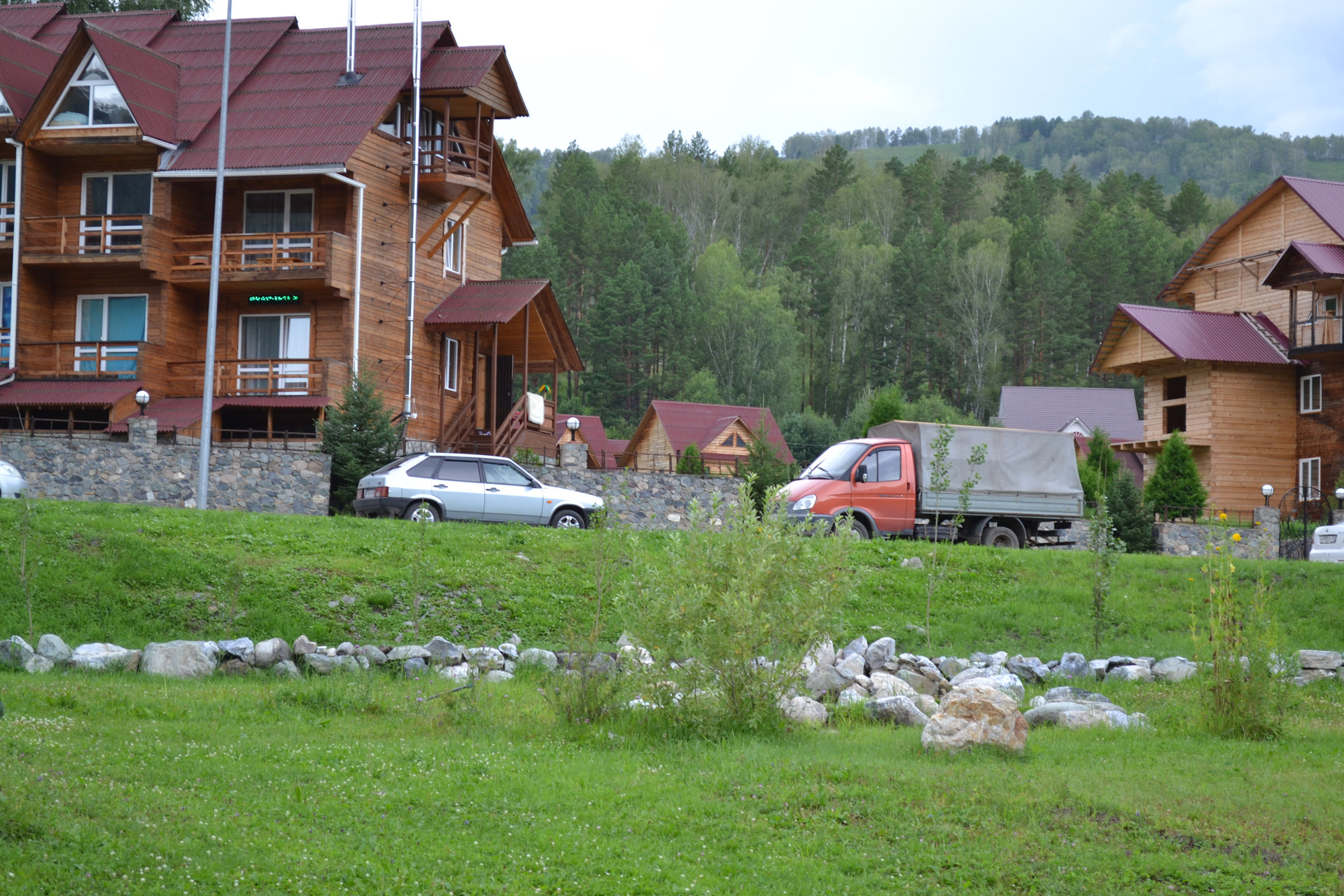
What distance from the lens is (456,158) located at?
1302 inches

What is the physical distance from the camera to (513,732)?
31.3ft

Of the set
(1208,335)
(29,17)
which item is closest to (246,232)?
(29,17)

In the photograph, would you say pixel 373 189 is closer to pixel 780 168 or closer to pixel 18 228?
pixel 18 228

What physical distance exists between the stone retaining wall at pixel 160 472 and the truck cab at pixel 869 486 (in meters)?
10.1

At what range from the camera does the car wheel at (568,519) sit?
73.2 ft

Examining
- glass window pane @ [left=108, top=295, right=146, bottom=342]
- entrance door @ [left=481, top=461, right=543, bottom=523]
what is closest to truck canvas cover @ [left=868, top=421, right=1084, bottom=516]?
entrance door @ [left=481, top=461, right=543, bottom=523]

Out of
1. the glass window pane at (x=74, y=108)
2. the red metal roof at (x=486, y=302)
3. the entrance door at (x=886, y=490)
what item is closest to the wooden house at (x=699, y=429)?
the red metal roof at (x=486, y=302)

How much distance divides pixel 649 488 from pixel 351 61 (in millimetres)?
13865

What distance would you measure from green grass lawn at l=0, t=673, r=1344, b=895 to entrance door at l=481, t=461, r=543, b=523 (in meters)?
11.8

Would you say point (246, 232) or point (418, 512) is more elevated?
point (246, 232)

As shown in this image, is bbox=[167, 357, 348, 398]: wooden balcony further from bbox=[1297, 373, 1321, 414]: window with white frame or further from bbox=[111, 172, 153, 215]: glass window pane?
bbox=[1297, 373, 1321, 414]: window with white frame

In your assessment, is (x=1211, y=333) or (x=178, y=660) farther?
(x=1211, y=333)

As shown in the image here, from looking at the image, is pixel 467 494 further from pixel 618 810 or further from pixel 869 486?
pixel 618 810

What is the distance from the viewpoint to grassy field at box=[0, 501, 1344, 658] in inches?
564
